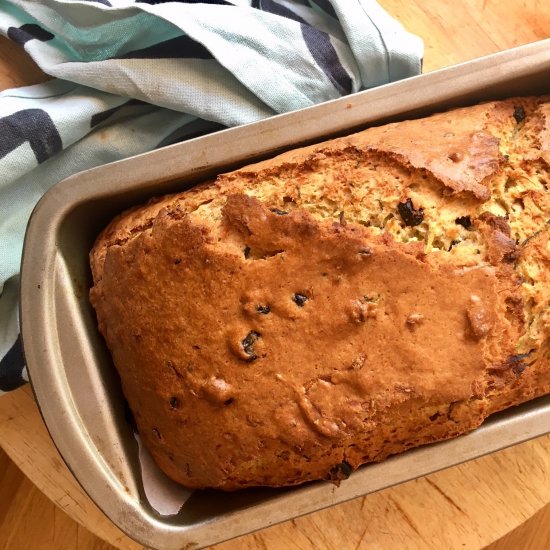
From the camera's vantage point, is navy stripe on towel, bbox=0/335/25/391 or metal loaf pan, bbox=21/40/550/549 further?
navy stripe on towel, bbox=0/335/25/391

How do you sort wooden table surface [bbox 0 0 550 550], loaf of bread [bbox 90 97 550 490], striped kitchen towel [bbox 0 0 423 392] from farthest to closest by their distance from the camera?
wooden table surface [bbox 0 0 550 550]
striped kitchen towel [bbox 0 0 423 392]
loaf of bread [bbox 90 97 550 490]

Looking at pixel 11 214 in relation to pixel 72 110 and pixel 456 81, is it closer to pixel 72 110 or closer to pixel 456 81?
pixel 72 110

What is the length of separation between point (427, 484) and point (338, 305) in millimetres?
529

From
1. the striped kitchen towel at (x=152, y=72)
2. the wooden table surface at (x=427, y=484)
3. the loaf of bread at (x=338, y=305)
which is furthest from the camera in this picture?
the wooden table surface at (x=427, y=484)

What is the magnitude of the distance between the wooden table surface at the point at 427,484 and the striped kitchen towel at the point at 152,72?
0.10 m

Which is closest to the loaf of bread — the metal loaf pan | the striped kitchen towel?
the metal loaf pan

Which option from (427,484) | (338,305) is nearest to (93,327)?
(338,305)

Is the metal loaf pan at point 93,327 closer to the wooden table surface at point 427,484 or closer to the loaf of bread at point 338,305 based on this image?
the loaf of bread at point 338,305

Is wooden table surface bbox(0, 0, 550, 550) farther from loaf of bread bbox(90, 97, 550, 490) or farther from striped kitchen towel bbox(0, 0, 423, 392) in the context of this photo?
loaf of bread bbox(90, 97, 550, 490)

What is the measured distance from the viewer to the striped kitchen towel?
3.63 ft

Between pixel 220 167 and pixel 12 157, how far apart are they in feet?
1.29

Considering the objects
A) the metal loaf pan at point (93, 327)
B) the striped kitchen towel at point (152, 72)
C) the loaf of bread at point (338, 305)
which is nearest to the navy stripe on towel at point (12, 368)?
the striped kitchen towel at point (152, 72)

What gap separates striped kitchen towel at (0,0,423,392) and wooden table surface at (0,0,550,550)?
105 millimetres

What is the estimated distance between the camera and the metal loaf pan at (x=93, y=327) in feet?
3.25
